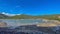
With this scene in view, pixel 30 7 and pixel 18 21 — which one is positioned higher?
pixel 30 7

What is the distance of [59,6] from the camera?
2.69 metres

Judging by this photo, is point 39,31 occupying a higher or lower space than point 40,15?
lower

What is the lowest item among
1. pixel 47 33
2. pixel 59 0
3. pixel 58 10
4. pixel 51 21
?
pixel 47 33

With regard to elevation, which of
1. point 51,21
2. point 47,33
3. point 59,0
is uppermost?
point 59,0

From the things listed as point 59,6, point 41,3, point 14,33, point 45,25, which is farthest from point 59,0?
point 14,33

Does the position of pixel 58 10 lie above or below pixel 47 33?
above

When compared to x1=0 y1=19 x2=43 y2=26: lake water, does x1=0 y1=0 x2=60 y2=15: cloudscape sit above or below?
above

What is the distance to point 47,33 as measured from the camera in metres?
2.71

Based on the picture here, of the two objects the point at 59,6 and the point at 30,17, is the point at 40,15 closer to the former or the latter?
the point at 30,17

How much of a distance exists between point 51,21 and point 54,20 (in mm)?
60

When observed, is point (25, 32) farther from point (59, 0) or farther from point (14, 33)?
point (59, 0)

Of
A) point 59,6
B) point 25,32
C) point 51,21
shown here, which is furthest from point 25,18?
point 59,6

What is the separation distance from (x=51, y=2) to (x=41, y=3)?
19 centimetres

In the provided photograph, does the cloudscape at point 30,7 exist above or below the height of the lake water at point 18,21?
above
